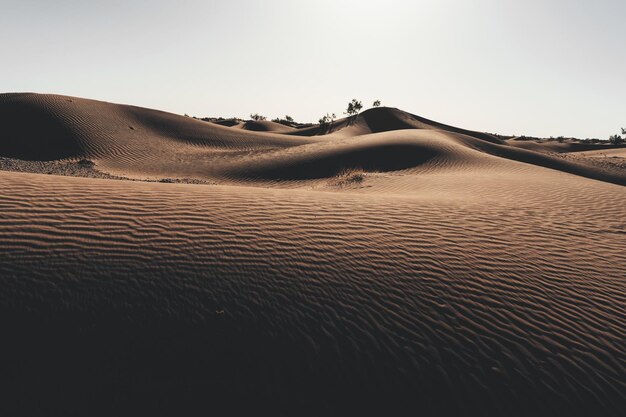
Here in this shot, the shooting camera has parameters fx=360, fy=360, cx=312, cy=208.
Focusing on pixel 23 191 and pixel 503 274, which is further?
pixel 23 191

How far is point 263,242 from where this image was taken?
471 centimetres

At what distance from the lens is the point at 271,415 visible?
2480 millimetres

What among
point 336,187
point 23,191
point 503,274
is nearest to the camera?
point 503,274

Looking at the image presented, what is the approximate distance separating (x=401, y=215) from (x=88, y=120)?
28847mm

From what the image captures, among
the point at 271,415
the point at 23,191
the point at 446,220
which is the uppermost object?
the point at 23,191

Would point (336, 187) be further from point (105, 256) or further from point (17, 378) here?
point (17, 378)

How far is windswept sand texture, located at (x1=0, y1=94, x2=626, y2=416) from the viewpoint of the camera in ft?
8.66

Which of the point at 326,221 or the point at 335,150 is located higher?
the point at 335,150

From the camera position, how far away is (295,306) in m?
3.47

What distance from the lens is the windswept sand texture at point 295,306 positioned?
8.66 ft

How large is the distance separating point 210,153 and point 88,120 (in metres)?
10.3

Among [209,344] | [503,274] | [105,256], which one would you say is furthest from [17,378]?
[503,274]

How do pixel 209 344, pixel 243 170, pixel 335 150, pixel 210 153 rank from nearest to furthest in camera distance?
1. pixel 209 344
2. pixel 243 170
3. pixel 335 150
4. pixel 210 153

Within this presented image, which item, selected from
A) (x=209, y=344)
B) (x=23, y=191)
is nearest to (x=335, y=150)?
(x=23, y=191)
